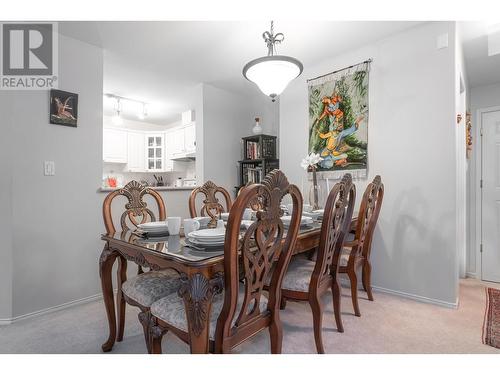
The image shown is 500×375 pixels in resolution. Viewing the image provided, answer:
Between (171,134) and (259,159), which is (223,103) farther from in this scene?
(171,134)

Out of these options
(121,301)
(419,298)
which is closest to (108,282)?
(121,301)

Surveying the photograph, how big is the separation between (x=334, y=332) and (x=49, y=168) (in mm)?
2515

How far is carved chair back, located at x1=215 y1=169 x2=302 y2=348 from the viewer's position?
97cm

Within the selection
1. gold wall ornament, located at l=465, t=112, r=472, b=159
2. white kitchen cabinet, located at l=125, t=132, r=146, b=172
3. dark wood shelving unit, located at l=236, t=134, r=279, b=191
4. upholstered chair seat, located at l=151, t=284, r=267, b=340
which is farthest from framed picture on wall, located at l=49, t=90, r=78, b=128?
gold wall ornament, located at l=465, t=112, r=472, b=159

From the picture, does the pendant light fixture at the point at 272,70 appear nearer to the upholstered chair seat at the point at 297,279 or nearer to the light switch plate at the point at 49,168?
the upholstered chair seat at the point at 297,279

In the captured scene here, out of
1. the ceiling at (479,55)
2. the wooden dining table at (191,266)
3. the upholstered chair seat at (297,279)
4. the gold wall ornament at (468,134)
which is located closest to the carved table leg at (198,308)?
the wooden dining table at (191,266)

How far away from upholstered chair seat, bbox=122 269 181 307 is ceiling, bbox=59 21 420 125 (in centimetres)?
202

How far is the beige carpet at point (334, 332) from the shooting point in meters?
1.62

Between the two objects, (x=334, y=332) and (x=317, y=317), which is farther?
(x=334, y=332)

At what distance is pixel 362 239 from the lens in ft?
6.57

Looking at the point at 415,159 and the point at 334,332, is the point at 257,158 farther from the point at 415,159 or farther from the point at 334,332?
the point at 334,332

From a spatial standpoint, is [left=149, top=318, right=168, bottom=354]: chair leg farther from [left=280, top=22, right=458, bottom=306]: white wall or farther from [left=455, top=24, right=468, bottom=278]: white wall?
[left=455, top=24, right=468, bottom=278]: white wall

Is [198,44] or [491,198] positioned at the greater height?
[198,44]
